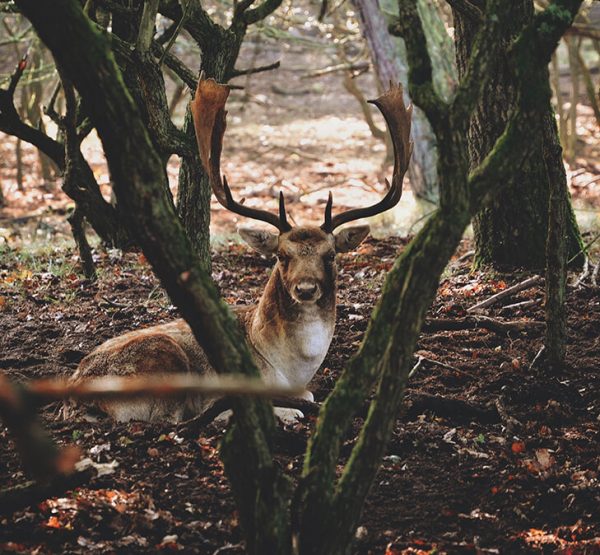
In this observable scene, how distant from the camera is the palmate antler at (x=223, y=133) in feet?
18.7

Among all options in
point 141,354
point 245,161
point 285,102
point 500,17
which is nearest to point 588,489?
point 500,17

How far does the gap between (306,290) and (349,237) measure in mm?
770

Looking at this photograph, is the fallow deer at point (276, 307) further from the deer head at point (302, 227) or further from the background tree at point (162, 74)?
the background tree at point (162, 74)

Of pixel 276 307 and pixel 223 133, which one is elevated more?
pixel 223 133

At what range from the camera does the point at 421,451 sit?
5016mm

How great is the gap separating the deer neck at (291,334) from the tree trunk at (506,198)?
2.72 metres

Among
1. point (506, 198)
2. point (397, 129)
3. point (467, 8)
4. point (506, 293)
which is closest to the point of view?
point (467, 8)

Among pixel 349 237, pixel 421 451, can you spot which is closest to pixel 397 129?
pixel 349 237

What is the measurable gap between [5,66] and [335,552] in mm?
21236

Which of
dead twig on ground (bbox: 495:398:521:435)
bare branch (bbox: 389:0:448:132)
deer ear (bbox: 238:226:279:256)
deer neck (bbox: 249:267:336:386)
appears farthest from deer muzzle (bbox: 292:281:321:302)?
bare branch (bbox: 389:0:448:132)

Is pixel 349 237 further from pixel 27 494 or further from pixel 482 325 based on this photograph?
pixel 27 494

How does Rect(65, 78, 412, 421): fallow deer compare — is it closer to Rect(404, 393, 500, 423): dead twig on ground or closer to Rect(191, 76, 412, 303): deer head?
Rect(191, 76, 412, 303): deer head

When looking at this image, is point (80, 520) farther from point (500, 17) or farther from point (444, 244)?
point (500, 17)

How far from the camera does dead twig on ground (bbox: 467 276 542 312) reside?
7277 mm
